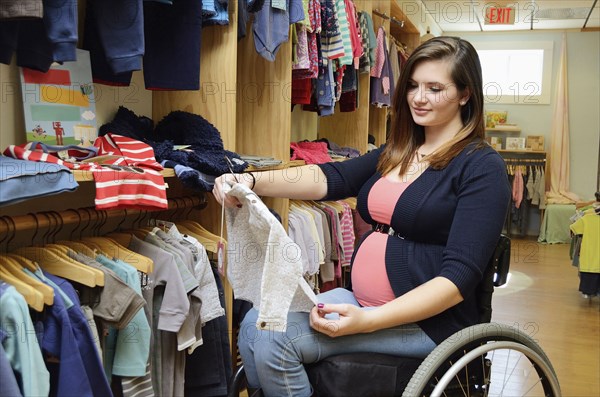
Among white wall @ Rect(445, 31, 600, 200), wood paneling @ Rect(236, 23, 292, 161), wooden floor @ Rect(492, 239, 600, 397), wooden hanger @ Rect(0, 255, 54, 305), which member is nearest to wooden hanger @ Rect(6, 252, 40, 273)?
wooden hanger @ Rect(0, 255, 54, 305)

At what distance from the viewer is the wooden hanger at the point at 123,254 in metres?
1.78

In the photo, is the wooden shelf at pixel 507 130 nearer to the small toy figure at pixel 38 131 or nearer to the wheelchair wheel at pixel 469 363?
the wheelchair wheel at pixel 469 363

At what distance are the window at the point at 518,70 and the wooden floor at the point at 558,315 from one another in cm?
280

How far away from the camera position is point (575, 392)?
284 cm

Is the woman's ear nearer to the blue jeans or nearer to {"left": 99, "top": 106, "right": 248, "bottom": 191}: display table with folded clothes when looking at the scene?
the blue jeans

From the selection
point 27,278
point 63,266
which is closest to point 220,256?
point 63,266

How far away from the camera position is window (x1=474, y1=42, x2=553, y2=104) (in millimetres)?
8234

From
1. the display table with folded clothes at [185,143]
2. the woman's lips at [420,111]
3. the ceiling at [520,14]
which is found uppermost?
the ceiling at [520,14]

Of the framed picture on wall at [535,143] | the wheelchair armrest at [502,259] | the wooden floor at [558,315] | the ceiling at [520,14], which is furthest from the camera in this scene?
the framed picture on wall at [535,143]

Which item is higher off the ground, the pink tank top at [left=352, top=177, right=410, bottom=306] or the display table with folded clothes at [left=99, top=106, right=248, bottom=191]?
the display table with folded clothes at [left=99, top=106, right=248, bottom=191]

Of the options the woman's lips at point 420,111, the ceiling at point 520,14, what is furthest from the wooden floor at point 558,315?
the ceiling at point 520,14

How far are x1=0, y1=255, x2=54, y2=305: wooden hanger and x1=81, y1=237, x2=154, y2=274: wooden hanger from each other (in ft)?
0.98

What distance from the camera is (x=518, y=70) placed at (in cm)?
840

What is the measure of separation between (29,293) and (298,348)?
67 cm
